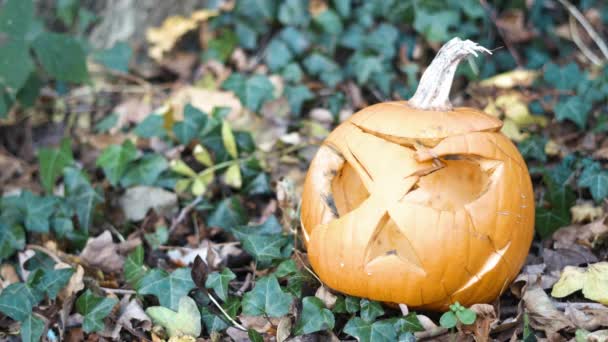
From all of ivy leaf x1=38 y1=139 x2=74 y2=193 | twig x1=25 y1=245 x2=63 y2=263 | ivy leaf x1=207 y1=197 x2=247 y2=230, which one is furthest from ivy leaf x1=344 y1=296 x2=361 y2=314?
ivy leaf x1=38 y1=139 x2=74 y2=193

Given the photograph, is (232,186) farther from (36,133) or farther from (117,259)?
(36,133)

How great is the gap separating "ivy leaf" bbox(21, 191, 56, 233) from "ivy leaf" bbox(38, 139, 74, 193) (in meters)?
0.22

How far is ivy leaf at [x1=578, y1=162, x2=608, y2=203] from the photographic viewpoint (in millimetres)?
2395

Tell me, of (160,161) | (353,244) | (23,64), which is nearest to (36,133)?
(23,64)

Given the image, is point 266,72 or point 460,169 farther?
point 266,72

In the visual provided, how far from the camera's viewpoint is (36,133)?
3.73 m

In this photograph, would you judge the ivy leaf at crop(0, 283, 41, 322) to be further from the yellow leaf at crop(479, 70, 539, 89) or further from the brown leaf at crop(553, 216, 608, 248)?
the yellow leaf at crop(479, 70, 539, 89)

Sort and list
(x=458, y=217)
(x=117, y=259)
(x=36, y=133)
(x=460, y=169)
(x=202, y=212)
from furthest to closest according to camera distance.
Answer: (x=36, y=133)
(x=202, y=212)
(x=117, y=259)
(x=460, y=169)
(x=458, y=217)

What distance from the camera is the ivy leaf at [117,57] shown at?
3457mm

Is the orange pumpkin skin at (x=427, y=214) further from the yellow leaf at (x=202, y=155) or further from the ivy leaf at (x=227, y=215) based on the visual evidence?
the yellow leaf at (x=202, y=155)

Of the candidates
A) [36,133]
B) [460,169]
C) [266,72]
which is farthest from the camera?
[36,133]

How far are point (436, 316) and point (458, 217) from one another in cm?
42

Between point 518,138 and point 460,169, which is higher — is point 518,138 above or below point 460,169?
Result: below

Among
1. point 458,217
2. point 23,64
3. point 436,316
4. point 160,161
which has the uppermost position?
point 23,64
